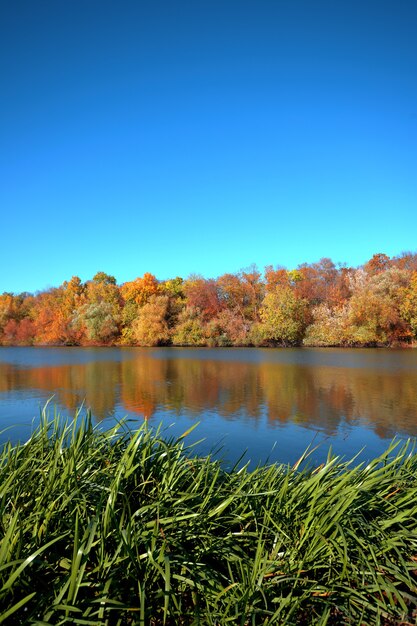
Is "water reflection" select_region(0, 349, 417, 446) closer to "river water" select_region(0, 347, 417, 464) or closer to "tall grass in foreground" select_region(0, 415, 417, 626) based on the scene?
"river water" select_region(0, 347, 417, 464)

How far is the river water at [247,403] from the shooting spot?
700 cm

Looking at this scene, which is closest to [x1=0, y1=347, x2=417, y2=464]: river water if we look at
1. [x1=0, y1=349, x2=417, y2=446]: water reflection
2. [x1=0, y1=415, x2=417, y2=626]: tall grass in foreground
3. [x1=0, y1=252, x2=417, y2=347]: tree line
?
[x1=0, y1=349, x2=417, y2=446]: water reflection

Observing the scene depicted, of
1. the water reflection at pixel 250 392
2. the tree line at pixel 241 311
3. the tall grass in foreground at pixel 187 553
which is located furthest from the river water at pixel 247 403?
the tree line at pixel 241 311

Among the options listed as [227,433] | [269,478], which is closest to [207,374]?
[227,433]

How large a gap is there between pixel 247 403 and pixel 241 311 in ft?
101

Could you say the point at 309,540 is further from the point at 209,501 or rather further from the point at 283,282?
the point at 283,282

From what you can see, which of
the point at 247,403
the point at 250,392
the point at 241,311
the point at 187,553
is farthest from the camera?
the point at 241,311

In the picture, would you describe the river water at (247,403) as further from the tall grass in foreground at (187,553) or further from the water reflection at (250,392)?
the tall grass in foreground at (187,553)

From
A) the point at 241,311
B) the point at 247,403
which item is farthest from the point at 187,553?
the point at 241,311

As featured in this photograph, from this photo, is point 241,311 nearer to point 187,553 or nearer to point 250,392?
point 250,392

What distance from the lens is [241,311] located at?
41312 mm

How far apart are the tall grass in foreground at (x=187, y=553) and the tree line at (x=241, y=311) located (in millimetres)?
32697

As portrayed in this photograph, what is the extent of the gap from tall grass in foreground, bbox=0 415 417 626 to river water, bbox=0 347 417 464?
1.03 metres

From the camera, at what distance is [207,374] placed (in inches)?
684
